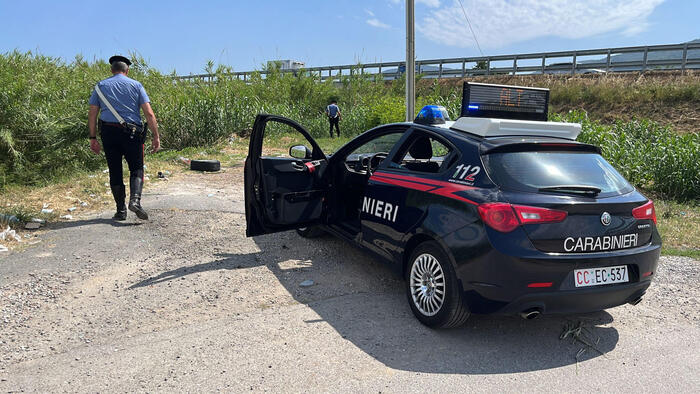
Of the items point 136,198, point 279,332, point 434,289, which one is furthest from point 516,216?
point 136,198

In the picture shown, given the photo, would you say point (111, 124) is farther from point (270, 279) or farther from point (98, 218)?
point (270, 279)

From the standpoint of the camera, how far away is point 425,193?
3801 mm

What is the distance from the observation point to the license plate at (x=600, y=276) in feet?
10.6

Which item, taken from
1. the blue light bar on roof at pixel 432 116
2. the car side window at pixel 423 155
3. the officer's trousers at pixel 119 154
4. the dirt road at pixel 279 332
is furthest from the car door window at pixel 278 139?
the blue light bar on roof at pixel 432 116

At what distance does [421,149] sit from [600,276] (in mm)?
1919

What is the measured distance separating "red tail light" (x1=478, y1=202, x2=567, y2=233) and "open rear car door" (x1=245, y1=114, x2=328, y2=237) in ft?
7.85

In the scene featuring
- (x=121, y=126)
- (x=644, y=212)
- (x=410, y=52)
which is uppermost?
(x=410, y=52)

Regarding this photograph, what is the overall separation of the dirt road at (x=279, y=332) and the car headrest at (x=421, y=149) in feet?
3.96

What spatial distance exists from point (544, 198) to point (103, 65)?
1413 centimetres

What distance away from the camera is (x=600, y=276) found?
3277 millimetres

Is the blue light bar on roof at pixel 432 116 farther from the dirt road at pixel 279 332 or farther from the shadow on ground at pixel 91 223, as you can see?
the shadow on ground at pixel 91 223

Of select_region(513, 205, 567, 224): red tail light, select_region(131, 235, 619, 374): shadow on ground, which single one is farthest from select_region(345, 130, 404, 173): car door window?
select_region(513, 205, 567, 224): red tail light

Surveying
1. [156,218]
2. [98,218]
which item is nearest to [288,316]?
[156,218]

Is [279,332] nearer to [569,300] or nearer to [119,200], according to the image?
[569,300]
